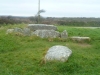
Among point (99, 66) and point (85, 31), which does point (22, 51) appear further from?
point (85, 31)

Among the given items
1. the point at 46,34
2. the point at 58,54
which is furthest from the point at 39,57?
the point at 46,34

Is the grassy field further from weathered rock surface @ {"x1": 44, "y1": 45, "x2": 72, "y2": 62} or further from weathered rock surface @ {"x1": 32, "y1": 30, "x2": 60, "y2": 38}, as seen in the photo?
weathered rock surface @ {"x1": 32, "y1": 30, "x2": 60, "y2": 38}

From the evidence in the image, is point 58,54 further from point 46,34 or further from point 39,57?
point 46,34

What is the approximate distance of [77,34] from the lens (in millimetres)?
10219

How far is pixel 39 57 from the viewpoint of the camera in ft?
22.4

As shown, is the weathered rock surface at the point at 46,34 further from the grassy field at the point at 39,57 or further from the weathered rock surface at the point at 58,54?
the weathered rock surface at the point at 58,54

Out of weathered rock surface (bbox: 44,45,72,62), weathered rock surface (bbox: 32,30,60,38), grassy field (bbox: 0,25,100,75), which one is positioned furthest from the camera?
weathered rock surface (bbox: 32,30,60,38)

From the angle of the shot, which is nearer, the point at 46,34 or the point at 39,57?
the point at 39,57

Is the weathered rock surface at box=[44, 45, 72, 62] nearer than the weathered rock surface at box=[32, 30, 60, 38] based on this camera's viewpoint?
Yes

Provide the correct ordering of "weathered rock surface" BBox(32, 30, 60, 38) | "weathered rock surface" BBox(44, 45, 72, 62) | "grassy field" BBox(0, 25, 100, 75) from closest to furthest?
"grassy field" BBox(0, 25, 100, 75)
"weathered rock surface" BBox(44, 45, 72, 62)
"weathered rock surface" BBox(32, 30, 60, 38)

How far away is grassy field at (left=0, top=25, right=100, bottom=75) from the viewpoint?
5918 mm

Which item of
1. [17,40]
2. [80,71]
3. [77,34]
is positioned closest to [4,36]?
[17,40]

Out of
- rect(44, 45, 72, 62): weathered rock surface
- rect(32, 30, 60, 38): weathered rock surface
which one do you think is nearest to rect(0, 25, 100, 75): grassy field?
rect(44, 45, 72, 62): weathered rock surface

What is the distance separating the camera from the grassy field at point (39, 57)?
5918mm
